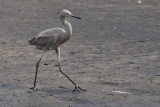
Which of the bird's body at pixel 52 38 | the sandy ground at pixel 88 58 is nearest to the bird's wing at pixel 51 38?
the bird's body at pixel 52 38

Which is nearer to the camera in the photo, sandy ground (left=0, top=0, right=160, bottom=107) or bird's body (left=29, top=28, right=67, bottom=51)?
sandy ground (left=0, top=0, right=160, bottom=107)

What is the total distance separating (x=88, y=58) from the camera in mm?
10328

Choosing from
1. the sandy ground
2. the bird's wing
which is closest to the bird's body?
the bird's wing

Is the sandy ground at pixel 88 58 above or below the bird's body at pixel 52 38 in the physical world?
below

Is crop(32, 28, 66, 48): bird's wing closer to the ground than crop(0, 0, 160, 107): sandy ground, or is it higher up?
higher up

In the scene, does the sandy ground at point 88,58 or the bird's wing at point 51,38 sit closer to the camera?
Answer: the sandy ground at point 88,58

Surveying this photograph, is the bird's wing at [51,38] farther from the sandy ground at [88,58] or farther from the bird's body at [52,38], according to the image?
the sandy ground at [88,58]

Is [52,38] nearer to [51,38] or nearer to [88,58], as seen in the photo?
[51,38]

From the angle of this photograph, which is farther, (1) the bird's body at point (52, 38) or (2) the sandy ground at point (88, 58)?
(1) the bird's body at point (52, 38)

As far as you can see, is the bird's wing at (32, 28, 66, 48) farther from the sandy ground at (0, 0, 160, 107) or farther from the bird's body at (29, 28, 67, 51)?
the sandy ground at (0, 0, 160, 107)

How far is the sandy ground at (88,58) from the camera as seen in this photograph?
756 cm

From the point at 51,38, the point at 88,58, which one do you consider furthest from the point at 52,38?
the point at 88,58

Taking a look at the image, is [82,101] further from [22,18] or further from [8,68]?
[22,18]

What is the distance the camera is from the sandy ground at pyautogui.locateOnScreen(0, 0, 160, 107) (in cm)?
756
